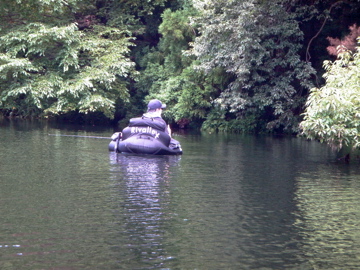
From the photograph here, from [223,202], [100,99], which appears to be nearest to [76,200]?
[223,202]

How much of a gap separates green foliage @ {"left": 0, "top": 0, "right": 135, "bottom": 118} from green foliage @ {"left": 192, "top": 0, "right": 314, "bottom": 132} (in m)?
6.13

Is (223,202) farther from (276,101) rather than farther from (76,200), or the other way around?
(276,101)

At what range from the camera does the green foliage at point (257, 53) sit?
29422mm

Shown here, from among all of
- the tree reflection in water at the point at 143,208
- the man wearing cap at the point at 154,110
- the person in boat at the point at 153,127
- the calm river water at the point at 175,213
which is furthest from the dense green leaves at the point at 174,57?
the tree reflection in water at the point at 143,208

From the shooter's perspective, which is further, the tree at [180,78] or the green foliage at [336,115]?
the tree at [180,78]

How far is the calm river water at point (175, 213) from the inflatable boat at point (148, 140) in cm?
47

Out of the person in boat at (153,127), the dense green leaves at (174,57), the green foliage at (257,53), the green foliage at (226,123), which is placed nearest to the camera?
the person in boat at (153,127)

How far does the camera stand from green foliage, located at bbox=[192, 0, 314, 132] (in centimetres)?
2942

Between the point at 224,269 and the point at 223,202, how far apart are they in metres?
3.99

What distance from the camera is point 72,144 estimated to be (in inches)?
867

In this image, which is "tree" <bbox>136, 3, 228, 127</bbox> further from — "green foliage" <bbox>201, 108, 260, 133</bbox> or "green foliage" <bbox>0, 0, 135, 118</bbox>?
"green foliage" <bbox>0, 0, 135, 118</bbox>

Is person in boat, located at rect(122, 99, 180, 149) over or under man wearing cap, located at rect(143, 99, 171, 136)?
under

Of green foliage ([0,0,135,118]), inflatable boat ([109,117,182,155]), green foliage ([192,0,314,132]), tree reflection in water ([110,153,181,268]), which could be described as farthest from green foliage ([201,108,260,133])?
tree reflection in water ([110,153,181,268])

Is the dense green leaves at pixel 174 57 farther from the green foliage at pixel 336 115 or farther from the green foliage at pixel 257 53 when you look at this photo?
the green foliage at pixel 336 115
